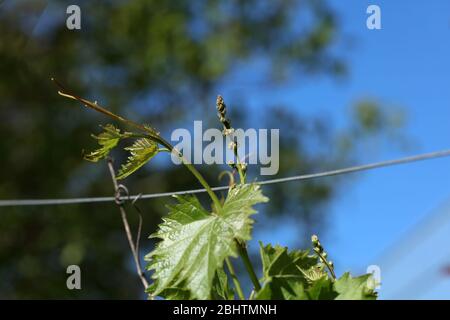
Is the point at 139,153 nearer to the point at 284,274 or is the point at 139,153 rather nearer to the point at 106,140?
the point at 106,140

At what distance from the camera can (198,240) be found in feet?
1.91

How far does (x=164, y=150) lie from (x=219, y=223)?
9cm

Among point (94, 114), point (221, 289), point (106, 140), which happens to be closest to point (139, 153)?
point (106, 140)

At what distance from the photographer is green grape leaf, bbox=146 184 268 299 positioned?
56 cm

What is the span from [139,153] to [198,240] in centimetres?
12

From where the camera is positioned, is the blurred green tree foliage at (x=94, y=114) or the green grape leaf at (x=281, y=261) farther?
the blurred green tree foliage at (x=94, y=114)

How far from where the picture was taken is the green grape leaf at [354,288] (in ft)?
1.90

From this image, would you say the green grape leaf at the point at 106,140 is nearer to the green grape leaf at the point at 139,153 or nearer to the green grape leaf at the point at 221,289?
the green grape leaf at the point at 139,153

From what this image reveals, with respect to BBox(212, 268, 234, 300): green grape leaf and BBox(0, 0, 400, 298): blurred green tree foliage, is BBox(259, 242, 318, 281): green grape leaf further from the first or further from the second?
BBox(0, 0, 400, 298): blurred green tree foliage

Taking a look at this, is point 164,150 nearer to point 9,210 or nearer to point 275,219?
point 9,210

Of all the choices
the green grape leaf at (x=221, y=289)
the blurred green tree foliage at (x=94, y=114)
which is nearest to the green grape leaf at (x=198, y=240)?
the green grape leaf at (x=221, y=289)

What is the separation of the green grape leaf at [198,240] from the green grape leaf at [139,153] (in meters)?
0.06

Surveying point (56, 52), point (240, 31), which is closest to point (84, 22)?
point (56, 52)

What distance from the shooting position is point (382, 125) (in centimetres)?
995
